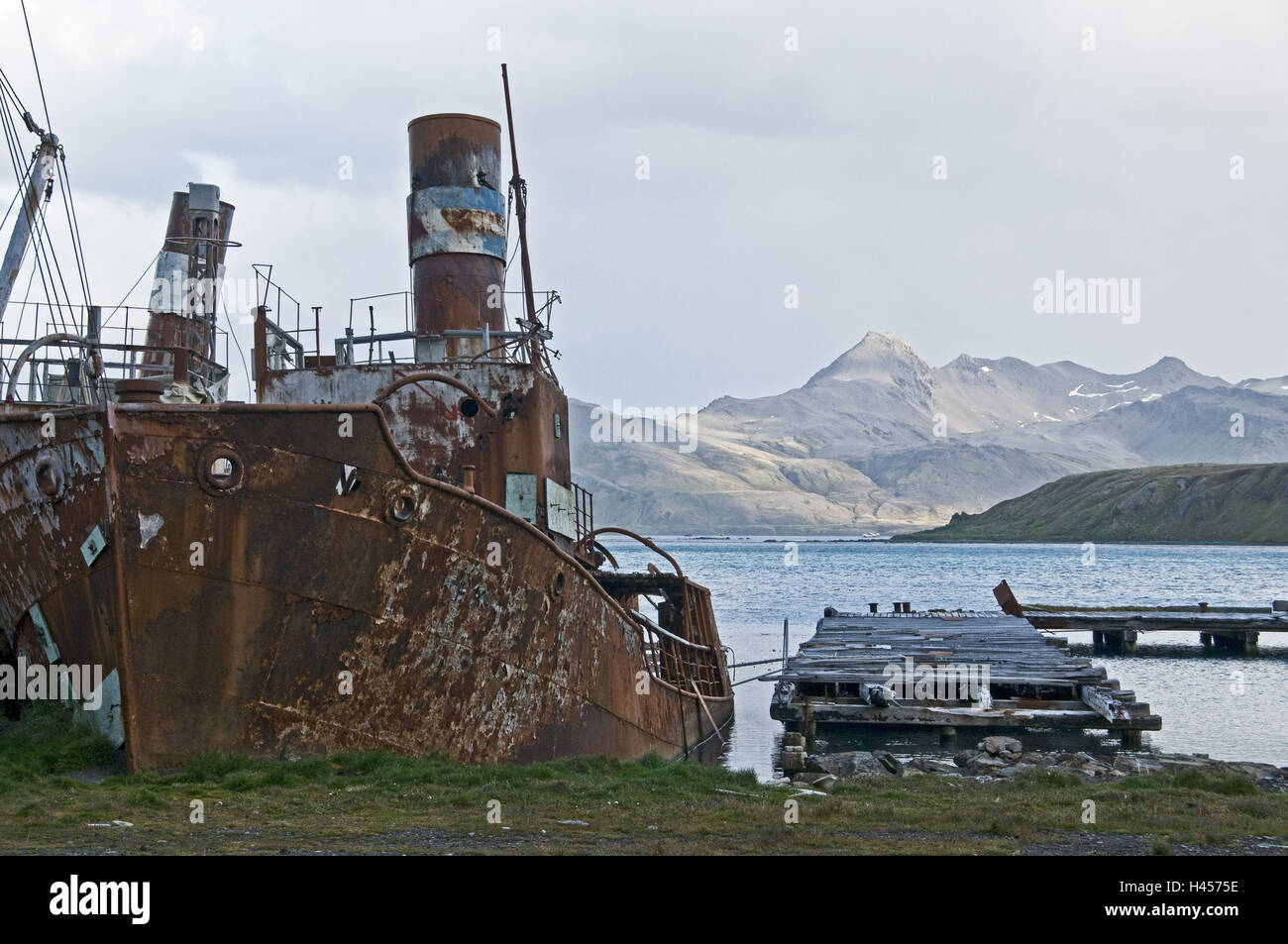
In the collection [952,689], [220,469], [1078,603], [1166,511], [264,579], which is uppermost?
[220,469]

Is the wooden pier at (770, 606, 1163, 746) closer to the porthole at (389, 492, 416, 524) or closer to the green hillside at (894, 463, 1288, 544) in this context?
the porthole at (389, 492, 416, 524)

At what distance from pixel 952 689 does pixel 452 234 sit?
1201cm

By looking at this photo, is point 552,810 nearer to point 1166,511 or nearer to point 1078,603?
point 1078,603

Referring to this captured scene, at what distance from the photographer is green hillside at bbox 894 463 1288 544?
16225cm

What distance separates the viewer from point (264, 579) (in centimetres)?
1125

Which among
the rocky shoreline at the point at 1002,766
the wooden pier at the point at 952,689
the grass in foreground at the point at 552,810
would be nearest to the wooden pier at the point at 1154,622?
the wooden pier at the point at 952,689

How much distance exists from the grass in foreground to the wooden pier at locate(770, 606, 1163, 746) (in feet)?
24.1

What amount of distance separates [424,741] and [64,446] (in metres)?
4.35

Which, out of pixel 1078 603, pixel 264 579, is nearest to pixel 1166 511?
pixel 1078 603

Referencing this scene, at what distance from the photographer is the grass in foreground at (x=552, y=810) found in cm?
877

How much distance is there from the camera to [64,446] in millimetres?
11320

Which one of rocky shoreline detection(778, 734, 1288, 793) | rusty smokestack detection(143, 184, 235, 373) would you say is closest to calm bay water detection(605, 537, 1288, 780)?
rocky shoreline detection(778, 734, 1288, 793)

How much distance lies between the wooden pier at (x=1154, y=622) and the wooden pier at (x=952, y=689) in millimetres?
12331
